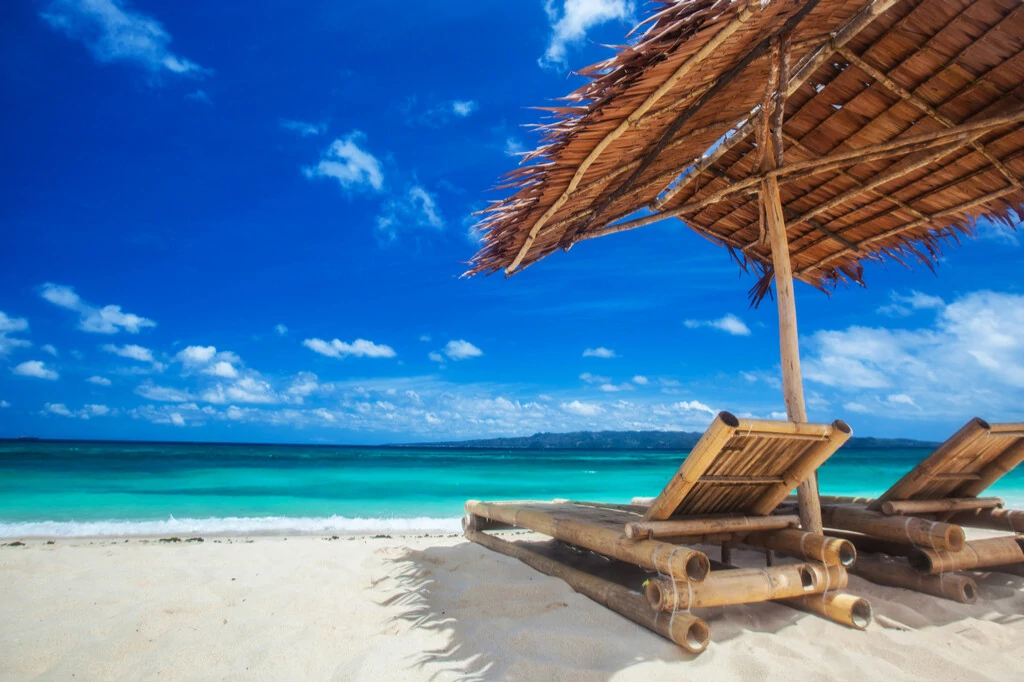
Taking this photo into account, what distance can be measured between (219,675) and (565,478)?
1608cm

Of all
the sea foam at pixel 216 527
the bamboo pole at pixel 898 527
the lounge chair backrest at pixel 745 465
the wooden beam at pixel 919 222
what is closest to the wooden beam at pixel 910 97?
the wooden beam at pixel 919 222

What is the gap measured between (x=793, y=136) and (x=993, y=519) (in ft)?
8.48

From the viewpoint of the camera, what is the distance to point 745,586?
2178 millimetres

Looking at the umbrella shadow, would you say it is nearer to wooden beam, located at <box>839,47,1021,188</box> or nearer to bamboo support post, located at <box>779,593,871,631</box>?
bamboo support post, located at <box>779,593,871,631</box>

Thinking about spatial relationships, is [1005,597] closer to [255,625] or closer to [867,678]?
[867,678]

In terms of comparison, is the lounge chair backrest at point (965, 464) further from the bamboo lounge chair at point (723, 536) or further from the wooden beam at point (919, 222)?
the wooden beam at point (919, 222)

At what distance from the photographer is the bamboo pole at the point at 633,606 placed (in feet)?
6.56

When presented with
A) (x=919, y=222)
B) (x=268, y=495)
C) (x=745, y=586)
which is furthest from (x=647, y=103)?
(x=268, y=495)

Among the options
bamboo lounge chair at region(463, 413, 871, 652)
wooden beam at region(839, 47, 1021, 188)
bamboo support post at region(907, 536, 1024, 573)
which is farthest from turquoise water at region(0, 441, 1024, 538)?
wooden beam at region(839, 47, 1021, 188)

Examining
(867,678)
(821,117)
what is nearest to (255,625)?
(867,678)

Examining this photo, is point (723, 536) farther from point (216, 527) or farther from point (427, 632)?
point (216, 527)

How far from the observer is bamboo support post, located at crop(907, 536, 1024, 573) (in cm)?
264

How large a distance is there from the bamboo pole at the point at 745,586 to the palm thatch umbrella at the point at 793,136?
452 mm

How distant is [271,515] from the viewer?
8.16 metres
